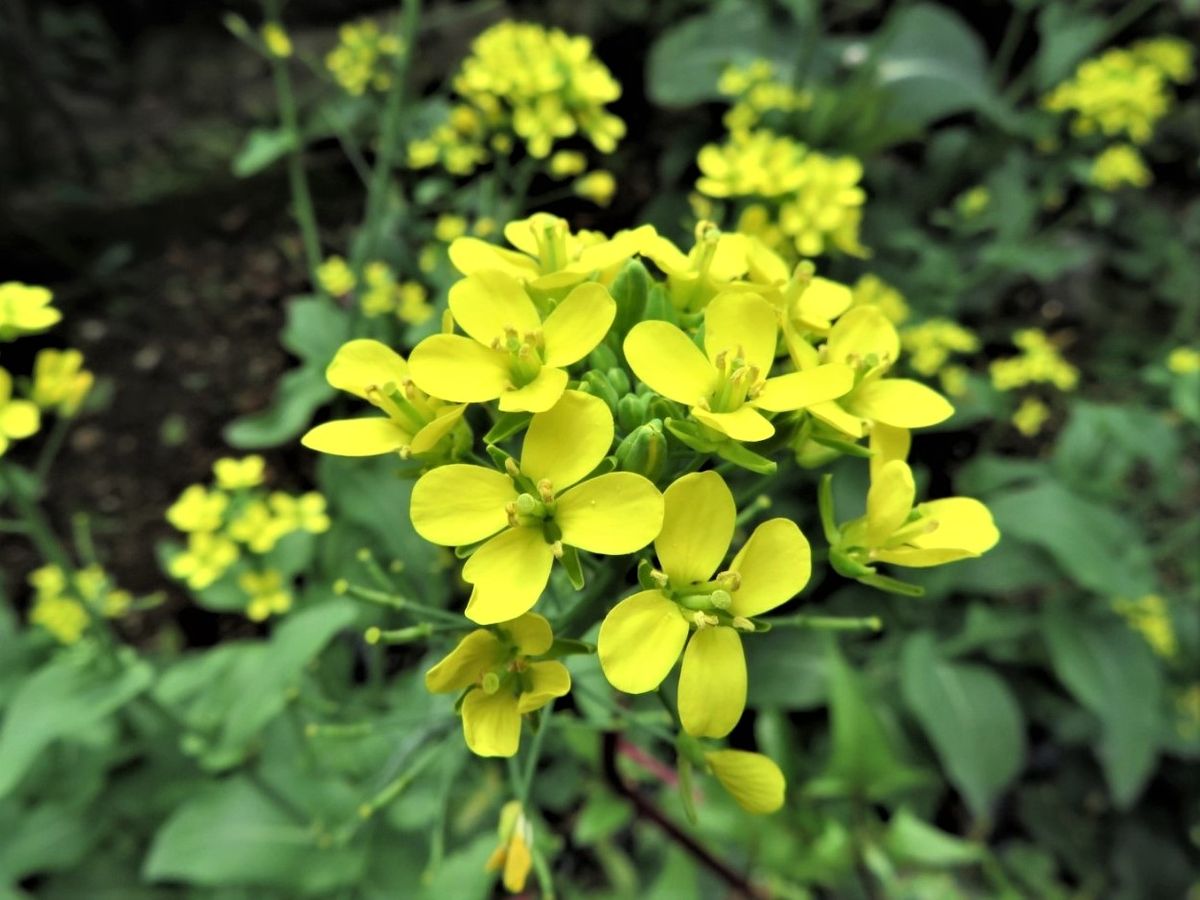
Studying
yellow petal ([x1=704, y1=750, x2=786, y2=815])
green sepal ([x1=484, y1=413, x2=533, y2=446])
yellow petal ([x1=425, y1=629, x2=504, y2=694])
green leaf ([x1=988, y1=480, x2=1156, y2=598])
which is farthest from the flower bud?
green leaf ([x1=988, y1=480, x2=1156, y2=598])

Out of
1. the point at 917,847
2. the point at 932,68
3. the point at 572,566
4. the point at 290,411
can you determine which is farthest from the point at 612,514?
the point at 932,68

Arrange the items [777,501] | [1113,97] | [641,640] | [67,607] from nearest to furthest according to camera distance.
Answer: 1. [641,640]
2. [67,607]
3. [777,501]
4. [1113,97]

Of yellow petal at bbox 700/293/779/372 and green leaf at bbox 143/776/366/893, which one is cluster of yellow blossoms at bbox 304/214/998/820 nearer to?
yellow petal at bbox 700/293/779/372

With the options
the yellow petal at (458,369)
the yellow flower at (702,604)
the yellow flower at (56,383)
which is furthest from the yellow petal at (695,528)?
the yellow flower at (56,383)

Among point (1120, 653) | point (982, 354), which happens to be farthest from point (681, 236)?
point (1120, 653)

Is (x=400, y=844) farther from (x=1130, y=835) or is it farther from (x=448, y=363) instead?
(x=1130, y=835)

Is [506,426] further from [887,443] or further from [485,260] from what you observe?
[887,443]
